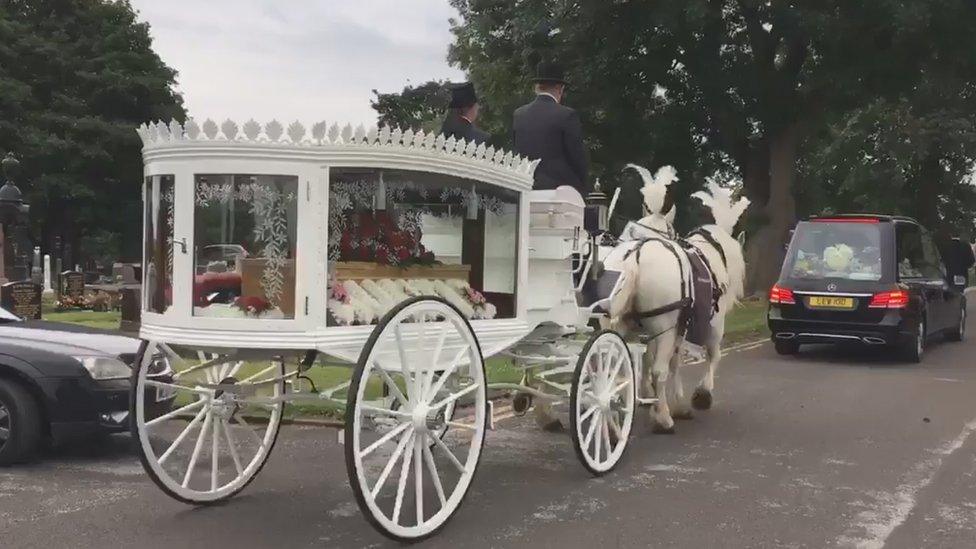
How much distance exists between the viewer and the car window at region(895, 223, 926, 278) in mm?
13539

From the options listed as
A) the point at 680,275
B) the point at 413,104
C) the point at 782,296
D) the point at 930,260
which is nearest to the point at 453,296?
the point at 680,275

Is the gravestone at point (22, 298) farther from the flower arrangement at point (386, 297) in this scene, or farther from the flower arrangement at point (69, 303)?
the flower arrangement at point (386, 297)

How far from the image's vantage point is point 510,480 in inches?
253

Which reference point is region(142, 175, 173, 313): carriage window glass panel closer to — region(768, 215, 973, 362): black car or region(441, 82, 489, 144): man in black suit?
region(441, 82, 489, 144): man in black suit

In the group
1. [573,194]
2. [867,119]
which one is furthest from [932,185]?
[573,194]

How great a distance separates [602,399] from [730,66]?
1783 centimetres

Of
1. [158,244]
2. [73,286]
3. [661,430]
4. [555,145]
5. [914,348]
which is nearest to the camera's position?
[158,244]

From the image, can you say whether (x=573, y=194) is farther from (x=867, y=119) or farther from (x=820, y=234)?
(x=867, y=119)

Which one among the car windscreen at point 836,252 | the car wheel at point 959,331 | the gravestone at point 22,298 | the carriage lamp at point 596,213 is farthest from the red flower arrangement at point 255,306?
the car wheel at point 959,331

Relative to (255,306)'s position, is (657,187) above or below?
above

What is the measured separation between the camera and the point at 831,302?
1309 cm

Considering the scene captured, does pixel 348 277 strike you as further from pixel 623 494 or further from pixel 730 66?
pixel 730 66

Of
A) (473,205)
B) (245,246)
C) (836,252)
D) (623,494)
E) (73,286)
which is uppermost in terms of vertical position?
(473,205)

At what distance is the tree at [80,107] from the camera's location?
3794 cm
